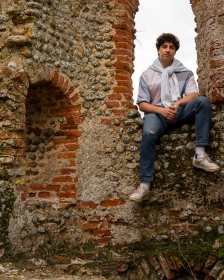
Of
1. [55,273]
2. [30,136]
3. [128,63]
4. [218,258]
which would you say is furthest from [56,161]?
[218,258]

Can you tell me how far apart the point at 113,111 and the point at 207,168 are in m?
1.30

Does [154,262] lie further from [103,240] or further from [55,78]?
[55,78]

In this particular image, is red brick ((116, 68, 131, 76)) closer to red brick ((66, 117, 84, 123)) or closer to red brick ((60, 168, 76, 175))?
red brick ((66, 117, 84, 123))

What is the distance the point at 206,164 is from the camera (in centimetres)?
296

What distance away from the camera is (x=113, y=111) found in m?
3.47

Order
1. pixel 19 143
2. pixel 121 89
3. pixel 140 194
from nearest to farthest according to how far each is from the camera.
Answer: pixel 19 143, pixel 140 194, pixel 121 89

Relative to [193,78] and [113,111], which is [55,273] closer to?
[113,111]

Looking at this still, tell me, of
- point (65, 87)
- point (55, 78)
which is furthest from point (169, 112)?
point (55, 78)

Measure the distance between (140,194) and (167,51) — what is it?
1757mm

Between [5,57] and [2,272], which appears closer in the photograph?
[2,272]

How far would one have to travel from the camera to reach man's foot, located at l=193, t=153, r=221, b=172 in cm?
291

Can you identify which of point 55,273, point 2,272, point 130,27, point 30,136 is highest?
point 130,27

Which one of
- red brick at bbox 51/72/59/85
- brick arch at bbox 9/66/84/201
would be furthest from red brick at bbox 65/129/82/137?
red brick at bbox 51/72/59/85

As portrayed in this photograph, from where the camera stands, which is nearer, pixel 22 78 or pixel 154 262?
pixel 22 78
